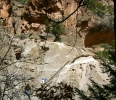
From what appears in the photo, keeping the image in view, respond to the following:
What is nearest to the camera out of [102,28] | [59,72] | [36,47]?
[59,72]

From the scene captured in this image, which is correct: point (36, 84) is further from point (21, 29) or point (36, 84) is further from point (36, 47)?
point (21, 29)

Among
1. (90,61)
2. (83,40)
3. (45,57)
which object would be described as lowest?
(83,40)

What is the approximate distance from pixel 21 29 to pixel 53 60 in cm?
690

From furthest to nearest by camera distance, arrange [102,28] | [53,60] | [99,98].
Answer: [102,28] < [53,60] < [99,98]

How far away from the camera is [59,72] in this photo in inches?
407

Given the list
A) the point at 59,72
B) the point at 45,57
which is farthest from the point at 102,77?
the point at 45,57

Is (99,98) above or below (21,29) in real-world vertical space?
above

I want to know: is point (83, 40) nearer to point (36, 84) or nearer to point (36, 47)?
point (36, 47)

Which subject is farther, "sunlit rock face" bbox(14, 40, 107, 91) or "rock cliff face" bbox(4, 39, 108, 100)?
"sunlit rock face" bbox(14, 40, 107, 91)

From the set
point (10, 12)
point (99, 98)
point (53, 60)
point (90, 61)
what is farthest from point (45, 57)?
point (99, 98)

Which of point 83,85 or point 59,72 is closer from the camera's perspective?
point 83,85

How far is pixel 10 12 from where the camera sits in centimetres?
1752

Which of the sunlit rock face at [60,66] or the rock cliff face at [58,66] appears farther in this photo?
the sunlit rock face at [60,66]

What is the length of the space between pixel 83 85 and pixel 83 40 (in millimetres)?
9672
